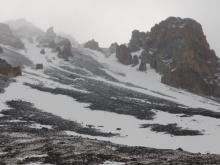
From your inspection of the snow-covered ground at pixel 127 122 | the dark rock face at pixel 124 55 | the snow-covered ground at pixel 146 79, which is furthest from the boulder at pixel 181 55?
the snow-covered ground at pixel 127 122

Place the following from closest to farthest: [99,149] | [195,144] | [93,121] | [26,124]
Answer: [99,149] → [195,144] → [26,124] → [93,121]

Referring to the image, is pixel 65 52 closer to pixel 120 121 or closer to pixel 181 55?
pixel 181 55

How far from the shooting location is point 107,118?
2662 inches

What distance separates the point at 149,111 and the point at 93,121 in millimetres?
14816

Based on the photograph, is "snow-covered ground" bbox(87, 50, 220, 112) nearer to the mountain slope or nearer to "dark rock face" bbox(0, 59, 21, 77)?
the mountain slope

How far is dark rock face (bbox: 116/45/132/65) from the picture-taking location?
178 m

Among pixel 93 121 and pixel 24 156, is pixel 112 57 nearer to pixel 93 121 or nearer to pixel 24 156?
pixel 93 121

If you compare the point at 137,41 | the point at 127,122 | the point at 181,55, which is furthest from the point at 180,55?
the point at 127,122

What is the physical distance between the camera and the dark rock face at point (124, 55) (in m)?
178

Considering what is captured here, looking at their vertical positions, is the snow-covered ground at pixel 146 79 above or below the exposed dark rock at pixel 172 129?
above

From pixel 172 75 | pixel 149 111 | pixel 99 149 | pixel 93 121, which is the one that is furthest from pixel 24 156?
pixel 172 75

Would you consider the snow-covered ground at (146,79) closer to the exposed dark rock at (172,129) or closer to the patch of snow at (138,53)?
the patch of snow at (138,53)

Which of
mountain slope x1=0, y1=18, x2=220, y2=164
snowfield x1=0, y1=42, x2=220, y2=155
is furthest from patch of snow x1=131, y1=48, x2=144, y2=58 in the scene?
snowfield x1=0, y1=42, x2=220, y2=155

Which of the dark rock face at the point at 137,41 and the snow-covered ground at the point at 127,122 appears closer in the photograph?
the snow-covered ground at the point at 127,122
